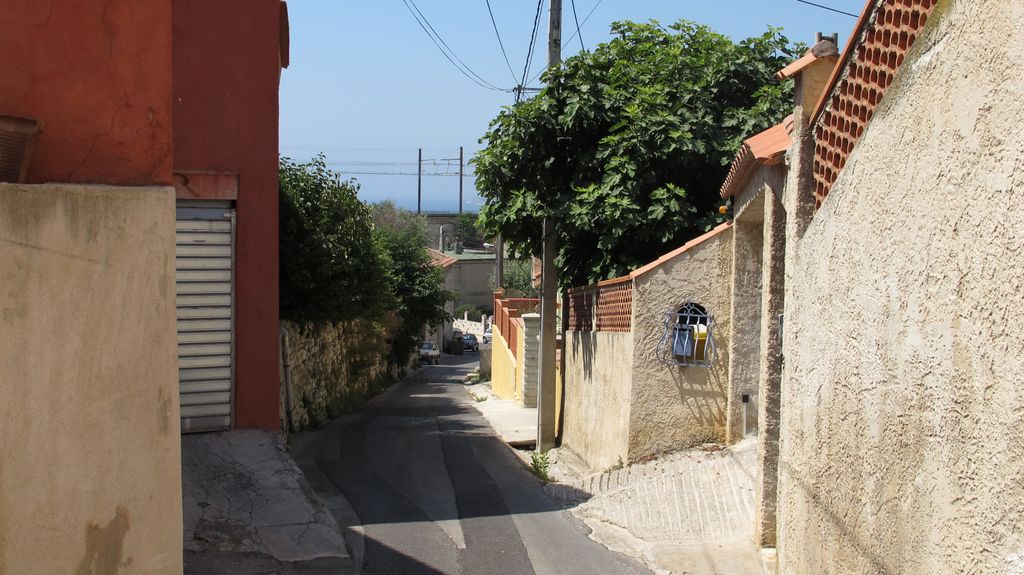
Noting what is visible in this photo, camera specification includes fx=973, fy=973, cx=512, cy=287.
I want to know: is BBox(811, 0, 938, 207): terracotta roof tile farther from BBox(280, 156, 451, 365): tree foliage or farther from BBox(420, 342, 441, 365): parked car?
BBox(420, 342, 441, 365): parked car

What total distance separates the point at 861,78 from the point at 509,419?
640 inches

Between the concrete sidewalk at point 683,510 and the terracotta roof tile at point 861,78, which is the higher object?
A: the terracotta roof tile at point 861,78

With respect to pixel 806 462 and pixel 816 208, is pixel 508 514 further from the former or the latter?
pixel 816 208

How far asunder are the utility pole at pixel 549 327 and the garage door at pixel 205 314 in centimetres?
768

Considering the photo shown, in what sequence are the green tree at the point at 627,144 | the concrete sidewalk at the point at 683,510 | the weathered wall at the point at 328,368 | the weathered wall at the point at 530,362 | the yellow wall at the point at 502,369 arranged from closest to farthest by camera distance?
the concrete sidewalk at the point at 683,510 → the green tree at the point at 627,144 → the weathered wall at the point at 328,368 → the weathered wall at the point at 530,362 → the yellow wall at the point at 502,369

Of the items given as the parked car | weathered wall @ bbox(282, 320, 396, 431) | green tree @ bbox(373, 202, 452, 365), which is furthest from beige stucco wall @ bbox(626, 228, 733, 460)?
the parked car

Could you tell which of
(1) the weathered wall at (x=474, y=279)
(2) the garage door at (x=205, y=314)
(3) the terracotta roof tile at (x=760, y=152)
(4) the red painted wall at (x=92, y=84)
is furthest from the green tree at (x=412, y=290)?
(1) the weathered wall at (x=474, y=279)

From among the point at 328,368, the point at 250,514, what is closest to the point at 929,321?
the point at 250,514

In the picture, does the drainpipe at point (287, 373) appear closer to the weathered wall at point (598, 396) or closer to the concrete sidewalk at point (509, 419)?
the concrete sidewalk at point (509, 419)

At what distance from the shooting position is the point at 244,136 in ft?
30.8

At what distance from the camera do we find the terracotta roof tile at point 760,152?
7938mm

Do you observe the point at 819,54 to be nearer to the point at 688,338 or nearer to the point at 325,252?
the point at 688,338

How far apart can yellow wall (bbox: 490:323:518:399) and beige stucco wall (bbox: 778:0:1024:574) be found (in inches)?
794

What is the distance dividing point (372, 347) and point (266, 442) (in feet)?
56.6
